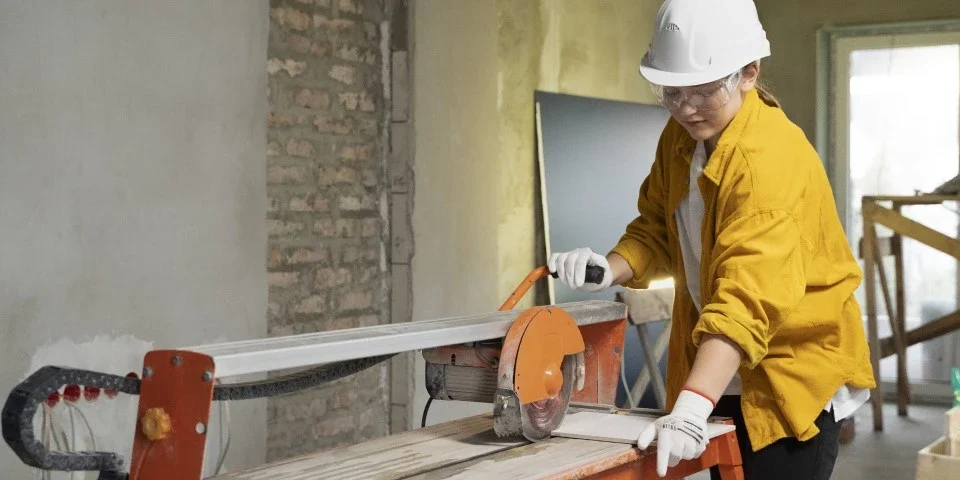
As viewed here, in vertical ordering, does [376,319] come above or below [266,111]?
below

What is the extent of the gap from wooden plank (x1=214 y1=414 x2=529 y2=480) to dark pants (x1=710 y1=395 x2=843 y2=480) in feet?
1.39

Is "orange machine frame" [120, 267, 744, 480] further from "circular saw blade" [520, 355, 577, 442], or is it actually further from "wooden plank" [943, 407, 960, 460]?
"wooden plank" [943, 407, 960, 460]

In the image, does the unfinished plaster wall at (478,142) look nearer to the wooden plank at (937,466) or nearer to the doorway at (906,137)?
the wooden plank at (937,466)

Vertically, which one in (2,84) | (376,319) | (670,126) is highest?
(2,84)

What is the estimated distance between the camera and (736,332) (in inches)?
70.3

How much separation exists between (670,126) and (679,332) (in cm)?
40

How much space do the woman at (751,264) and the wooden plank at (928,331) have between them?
13.9ft

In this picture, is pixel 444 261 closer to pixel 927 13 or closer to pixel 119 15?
pixel 119 15

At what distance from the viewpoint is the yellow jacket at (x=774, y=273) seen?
1.82 meters

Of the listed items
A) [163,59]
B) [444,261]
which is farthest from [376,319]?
[163,59]

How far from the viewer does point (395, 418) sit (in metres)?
4.25

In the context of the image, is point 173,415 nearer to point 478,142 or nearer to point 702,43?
point 702,43

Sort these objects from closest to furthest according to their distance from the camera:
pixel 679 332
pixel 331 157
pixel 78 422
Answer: pixel 679 332 → pixel 78 422 → pixel 331 157

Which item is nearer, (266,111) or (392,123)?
(266,111)
